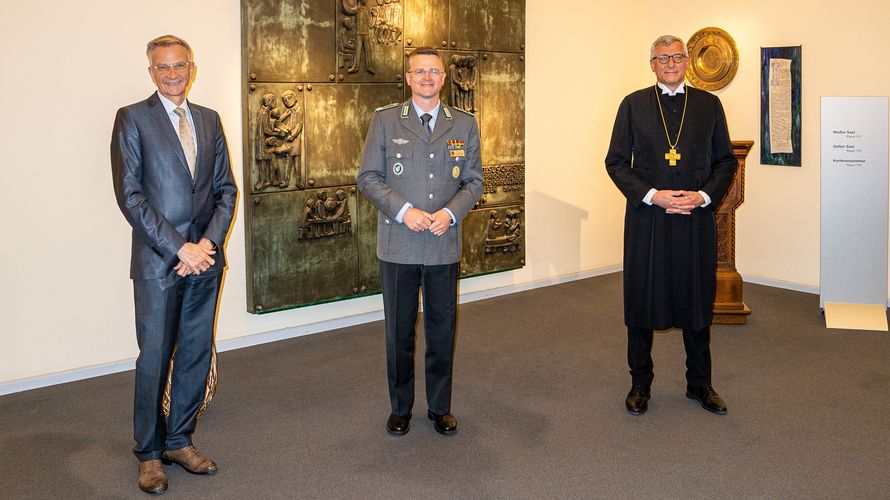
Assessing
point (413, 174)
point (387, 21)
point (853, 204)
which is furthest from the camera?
point (853, 204)

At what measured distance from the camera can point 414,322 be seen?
12.9 feet

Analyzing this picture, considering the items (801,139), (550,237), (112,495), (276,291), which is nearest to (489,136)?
(550,237)

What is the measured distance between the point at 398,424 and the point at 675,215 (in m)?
1.66

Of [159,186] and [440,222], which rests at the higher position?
[159,186]

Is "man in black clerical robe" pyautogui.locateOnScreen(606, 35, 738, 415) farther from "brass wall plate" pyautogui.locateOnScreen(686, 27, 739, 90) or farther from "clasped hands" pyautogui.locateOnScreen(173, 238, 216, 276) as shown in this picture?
"brass wall plate" pyautogui.locateOnScreen(686, 27, 739, 90)

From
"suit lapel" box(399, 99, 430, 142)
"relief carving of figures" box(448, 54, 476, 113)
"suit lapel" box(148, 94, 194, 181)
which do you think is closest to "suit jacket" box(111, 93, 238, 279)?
"suit lapel" box(148, 94, 194, 181)

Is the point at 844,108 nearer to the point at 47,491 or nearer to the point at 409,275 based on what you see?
the point at 409,275

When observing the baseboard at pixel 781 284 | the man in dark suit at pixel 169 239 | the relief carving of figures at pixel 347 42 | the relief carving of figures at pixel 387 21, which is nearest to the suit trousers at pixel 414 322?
the man in dark suit at pixel 169 239

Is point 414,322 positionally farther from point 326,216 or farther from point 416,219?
point 326,216

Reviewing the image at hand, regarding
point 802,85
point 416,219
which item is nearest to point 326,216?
point 416,219

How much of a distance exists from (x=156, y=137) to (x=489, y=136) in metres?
3.61

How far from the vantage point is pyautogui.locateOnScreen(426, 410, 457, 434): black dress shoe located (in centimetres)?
393

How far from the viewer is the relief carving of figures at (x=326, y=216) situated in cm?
550

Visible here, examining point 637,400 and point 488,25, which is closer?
point 637,400
